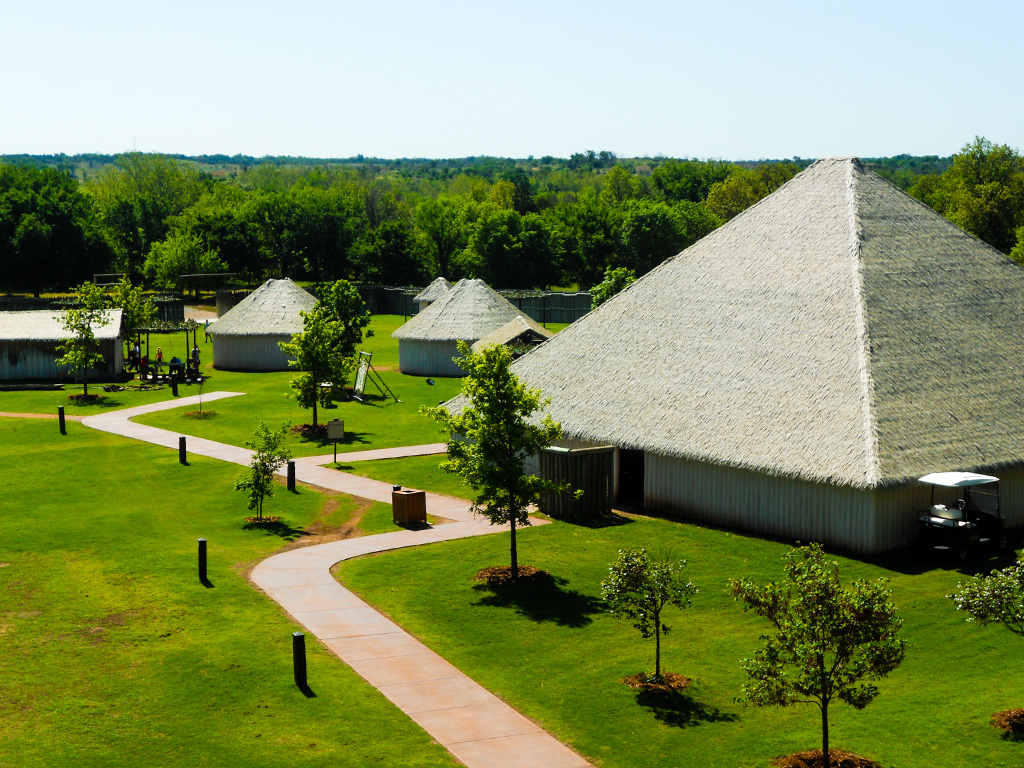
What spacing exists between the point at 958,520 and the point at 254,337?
52.7m

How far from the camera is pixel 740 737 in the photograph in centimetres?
2003

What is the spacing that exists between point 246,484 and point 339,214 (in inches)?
4064

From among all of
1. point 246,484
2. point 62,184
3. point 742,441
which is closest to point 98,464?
point 246,484

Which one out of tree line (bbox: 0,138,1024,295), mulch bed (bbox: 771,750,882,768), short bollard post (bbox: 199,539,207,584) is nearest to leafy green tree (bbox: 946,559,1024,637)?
mulch bed (bbox: 771,750,882,768)

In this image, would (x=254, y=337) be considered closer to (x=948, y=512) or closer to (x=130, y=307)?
(x=130, y=307)

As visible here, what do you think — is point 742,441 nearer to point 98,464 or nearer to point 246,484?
point 246,484

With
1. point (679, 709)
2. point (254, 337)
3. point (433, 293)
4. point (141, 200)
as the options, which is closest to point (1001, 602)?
point (679, 709)

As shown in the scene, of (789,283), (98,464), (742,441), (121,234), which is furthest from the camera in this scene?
(121,234)

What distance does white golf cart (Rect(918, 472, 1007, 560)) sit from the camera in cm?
3027

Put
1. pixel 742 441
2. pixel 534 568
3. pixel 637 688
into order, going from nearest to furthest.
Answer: pixel 637 688 < pixel 534 568 < pixel 742 441

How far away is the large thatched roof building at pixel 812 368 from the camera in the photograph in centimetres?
3203

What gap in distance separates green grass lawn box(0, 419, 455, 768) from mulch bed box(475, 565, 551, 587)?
5.79 m

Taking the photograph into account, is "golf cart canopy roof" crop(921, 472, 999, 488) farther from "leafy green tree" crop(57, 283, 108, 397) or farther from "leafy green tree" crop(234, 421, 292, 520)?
"leafy green tree" crop(57, 283, 108, 397)

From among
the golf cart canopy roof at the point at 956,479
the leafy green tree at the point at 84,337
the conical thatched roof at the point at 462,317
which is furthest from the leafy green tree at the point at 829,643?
the conical thatched roof at the point at 462,317
